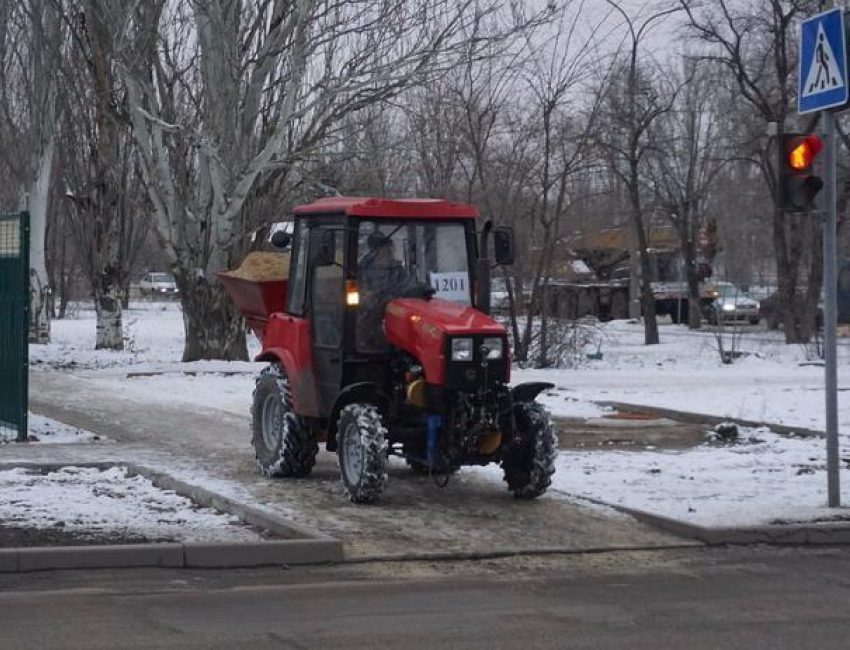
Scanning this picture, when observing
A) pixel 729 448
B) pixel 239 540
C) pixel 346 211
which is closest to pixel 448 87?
pixel 729 448

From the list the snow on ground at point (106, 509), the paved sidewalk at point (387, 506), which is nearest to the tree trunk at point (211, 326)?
the paved sidewalk at point (387, 506)

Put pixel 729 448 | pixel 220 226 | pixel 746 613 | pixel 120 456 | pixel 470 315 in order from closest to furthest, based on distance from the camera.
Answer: pixel 746 613
pixel 470 315
pixel 120 456
pixel 729 448
pixel 220 226

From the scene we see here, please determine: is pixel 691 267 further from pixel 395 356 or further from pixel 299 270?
pixel 395 356

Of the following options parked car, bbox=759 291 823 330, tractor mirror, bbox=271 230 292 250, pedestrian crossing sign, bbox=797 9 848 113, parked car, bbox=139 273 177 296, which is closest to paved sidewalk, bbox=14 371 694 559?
tractor mirror, bbox=271 230 292 250

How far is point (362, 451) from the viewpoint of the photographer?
36.9 feet

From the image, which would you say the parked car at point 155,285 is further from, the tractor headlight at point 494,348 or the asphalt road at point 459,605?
the asphalt road at point 459,605

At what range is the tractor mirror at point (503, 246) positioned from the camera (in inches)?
481

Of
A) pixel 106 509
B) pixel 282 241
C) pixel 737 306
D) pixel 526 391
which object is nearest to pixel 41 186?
pixel 282 241

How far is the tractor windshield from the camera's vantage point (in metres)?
12.0

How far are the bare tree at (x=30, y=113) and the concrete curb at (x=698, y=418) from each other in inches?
608

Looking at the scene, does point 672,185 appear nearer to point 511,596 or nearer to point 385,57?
point 385,57

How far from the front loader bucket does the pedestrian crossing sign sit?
521 cm

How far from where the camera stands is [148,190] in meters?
26.7

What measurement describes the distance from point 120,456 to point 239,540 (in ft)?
15.3
